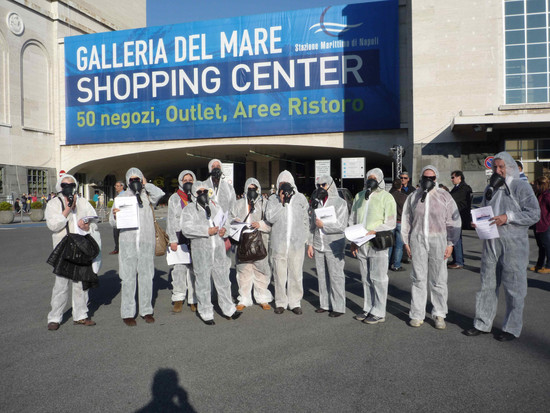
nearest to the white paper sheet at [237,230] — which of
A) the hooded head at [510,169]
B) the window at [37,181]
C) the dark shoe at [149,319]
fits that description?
the dark shoe at [149,319]

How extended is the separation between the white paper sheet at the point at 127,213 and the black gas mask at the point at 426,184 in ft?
11.2

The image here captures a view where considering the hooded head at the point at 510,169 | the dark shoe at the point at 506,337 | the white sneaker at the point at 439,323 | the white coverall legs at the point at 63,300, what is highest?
the hooded head at the point at 510,169

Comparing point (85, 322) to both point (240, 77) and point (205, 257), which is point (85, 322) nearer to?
point (205, 257)

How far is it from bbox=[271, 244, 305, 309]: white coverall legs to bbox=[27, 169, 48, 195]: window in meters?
30.3

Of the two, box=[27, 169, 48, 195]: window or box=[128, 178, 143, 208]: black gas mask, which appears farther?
box=[27, 169, 48, 195]: window

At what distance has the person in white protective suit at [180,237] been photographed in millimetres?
5961

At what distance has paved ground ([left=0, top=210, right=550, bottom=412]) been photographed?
3.42 m

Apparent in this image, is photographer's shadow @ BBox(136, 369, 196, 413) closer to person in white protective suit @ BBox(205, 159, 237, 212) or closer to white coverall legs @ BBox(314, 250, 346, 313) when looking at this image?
white coverall legs @ BBox(314, 250, 346, 313)

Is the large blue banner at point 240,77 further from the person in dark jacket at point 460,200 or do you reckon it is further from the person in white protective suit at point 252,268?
the person in white protective suit at point 252,268

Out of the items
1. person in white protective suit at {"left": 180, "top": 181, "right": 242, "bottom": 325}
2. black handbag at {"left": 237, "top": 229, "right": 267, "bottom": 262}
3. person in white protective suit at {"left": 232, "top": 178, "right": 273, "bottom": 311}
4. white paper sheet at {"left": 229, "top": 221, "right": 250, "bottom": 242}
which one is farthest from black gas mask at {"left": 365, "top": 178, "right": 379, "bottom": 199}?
person in white protective suit at {"left": 180, "top": 181, "right": 242, "bottom": 325}

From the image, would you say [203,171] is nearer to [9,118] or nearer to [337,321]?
[9,118]

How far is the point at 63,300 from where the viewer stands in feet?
17.7

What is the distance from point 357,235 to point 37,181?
3186cm

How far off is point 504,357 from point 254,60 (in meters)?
25.9
